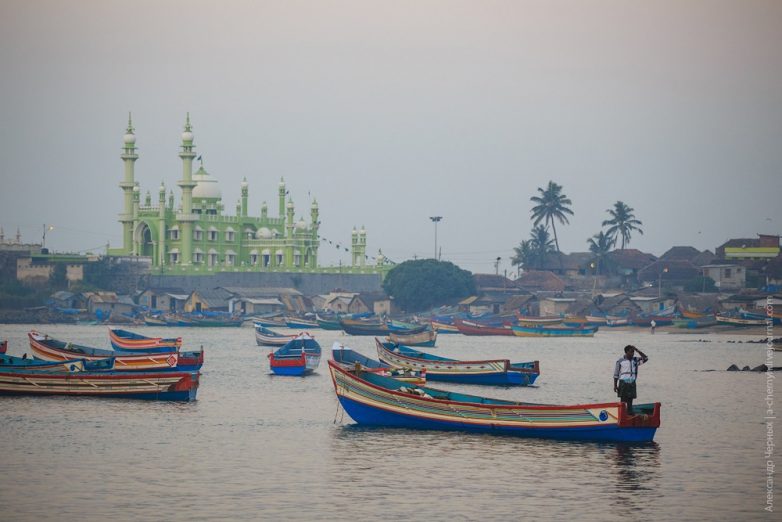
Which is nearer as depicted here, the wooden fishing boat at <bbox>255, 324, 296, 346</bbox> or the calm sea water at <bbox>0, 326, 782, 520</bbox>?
the calm sea water at <bbox>0, 326, 782, 520</bbox>

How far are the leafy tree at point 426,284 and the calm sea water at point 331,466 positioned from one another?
86239mm

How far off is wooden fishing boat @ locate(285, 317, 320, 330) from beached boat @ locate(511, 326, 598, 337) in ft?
65.2

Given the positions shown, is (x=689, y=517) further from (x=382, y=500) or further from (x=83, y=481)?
(x=83, y=481)

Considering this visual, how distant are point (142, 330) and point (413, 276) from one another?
3310 cm

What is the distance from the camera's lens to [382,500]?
28.5 m

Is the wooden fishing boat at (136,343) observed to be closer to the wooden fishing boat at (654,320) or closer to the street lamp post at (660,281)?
the wooden fishing boat at (654,320)

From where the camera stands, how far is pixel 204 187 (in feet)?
505

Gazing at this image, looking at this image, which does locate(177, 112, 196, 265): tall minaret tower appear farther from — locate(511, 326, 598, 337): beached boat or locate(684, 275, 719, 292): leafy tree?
locate(684, 275, 719, 292): leafy tree

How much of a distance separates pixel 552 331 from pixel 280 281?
40.5m

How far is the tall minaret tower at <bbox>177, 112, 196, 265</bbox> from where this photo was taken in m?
143

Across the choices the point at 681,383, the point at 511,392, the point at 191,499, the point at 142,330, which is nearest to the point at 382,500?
the point at 191,499

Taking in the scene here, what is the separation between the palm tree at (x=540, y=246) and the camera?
15875 centimetres

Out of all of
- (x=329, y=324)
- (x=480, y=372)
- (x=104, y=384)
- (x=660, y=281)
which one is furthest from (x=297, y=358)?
(x=660, y=281)

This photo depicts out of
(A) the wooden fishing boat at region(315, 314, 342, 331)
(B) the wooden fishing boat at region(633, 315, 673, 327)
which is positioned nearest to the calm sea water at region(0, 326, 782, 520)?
(A) the wooden fishing boat at region(315, 314, 342, 331)
